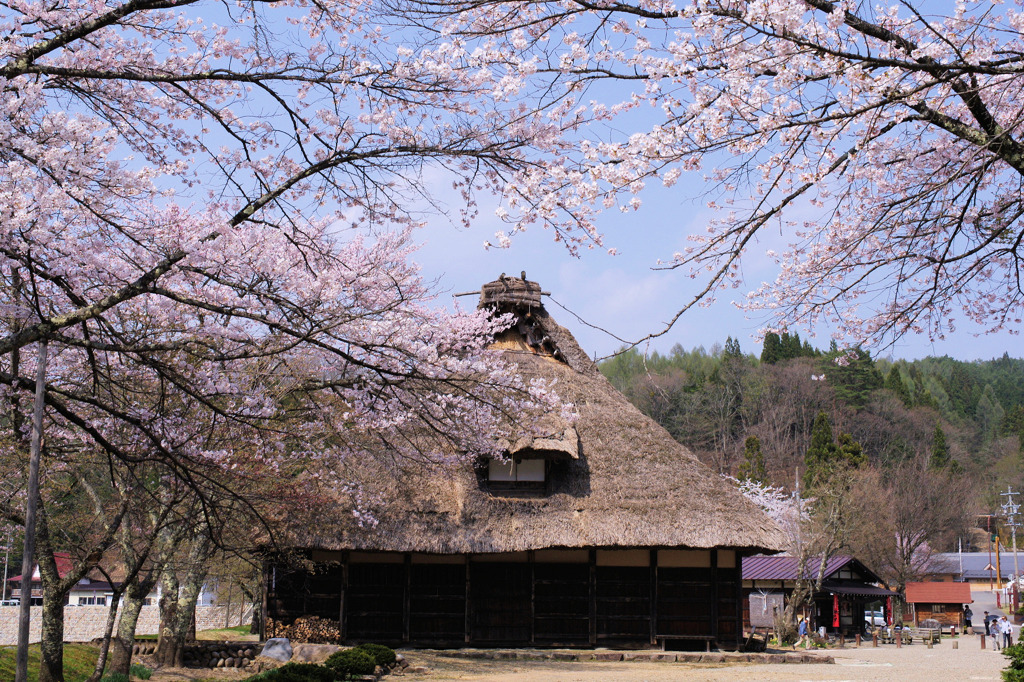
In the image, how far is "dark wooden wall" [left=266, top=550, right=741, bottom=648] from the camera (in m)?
18.2

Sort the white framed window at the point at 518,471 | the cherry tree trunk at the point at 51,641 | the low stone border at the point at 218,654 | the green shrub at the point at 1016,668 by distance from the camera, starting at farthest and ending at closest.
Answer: the white framed window at the point at 518,471, the low stone border at the point at 218,654, the cherry tree trunk at the point at 51,641, the green shrub at the point at 1016,668

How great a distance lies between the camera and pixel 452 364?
35.9 feet

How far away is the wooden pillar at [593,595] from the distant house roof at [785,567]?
49.1 ft

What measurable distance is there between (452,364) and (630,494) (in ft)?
28.7

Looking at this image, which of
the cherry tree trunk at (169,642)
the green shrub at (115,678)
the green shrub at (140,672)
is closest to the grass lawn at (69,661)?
the green shrub at (140,672)

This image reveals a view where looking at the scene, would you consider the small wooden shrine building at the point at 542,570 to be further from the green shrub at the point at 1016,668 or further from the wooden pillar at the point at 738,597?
the green shrub at the point at 1016,668

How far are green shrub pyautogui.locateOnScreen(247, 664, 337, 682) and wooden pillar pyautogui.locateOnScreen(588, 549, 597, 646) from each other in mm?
7592

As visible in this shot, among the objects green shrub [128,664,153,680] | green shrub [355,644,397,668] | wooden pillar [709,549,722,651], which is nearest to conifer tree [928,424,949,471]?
wooden pillar [709,549,722,651]

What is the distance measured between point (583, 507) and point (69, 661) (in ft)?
33.4

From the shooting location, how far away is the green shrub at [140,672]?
13.8m

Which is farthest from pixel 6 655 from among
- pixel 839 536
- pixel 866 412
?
pixel 866 412

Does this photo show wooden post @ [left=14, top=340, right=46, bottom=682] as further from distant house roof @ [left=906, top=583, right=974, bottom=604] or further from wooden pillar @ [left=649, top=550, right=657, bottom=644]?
distant house roof @ [left=906, top=583, right=974, bottom=604]

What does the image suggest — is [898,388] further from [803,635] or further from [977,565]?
[803,635]

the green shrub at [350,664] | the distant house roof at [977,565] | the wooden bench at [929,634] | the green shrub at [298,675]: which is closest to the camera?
the green shrub at [298,675]
